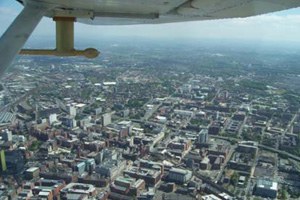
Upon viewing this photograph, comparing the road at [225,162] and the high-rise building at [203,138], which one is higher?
the high-rise building at [203,138]

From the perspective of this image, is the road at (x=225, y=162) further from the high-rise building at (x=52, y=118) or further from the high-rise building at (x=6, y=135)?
the high-rise building at (x=52, y=118)

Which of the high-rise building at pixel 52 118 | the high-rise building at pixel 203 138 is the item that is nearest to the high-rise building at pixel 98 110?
the high-rise building at pixel 52 118

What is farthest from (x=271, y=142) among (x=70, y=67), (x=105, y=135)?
(x=70, y=67)

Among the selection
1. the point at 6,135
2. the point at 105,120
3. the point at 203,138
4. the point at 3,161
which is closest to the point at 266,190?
the point at 203,138

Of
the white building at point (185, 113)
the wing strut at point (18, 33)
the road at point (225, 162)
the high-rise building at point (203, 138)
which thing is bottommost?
the road at point (225, 162)

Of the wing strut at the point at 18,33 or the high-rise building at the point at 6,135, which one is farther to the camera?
the high-rise building at the point at 6,135

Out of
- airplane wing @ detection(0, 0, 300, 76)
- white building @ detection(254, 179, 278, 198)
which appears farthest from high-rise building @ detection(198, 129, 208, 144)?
airplane wing @ detection(0, 0, 300, 76)

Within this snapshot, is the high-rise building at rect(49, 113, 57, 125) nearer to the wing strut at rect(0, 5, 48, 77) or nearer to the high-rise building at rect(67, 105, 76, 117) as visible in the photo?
the high-rise building at rect(67, 105, 76, 117)
